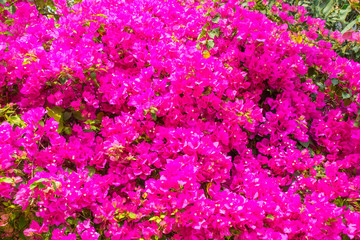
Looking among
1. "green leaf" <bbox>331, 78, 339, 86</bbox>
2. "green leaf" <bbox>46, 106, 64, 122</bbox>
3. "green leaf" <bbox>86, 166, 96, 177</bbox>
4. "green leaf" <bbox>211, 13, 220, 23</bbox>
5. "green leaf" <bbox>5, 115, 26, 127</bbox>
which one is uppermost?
"green leaf" <bbox>211, 13, 220, 23</bbox>

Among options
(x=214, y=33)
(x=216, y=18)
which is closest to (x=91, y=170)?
(x=214, y=33)

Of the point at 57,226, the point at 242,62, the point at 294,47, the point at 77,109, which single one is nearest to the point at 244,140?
the point at 242,62

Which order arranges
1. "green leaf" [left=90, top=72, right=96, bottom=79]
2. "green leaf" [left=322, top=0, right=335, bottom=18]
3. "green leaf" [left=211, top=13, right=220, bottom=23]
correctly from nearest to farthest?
"green leaf" [left=90, top=72, right=96, bottom=79] → "green leaf" [left=211, top=13, right=220, bottom=23] → "green leaf" [left=322, top=0, right=335, bottom=18]

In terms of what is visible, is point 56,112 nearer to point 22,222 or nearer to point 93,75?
point 93,75

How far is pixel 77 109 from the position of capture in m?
2.27

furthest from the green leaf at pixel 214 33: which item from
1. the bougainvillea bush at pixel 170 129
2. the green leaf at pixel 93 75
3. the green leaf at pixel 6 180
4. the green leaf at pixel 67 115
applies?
the green leaf at pixel 6 180

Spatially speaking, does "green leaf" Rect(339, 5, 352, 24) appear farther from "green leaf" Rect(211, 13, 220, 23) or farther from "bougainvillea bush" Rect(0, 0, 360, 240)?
"green leaf" Rect(211, 13, 220, 23)

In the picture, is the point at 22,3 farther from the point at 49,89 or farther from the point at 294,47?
the point at 294,47

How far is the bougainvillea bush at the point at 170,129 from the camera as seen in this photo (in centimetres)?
200

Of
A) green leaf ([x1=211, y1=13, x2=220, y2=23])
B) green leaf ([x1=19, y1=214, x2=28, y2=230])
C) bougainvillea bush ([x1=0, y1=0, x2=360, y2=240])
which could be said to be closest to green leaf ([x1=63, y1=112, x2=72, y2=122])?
bougainvillea bush ([x1=0, y1=0, x2=360, y2=240])

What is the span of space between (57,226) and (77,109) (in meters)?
0.81

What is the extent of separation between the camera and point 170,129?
222 cm

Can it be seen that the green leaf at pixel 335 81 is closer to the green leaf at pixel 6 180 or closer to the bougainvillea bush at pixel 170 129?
the bougainvillea bush at pixel 170 129

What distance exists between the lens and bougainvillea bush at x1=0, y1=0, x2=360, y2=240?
6.55ft
